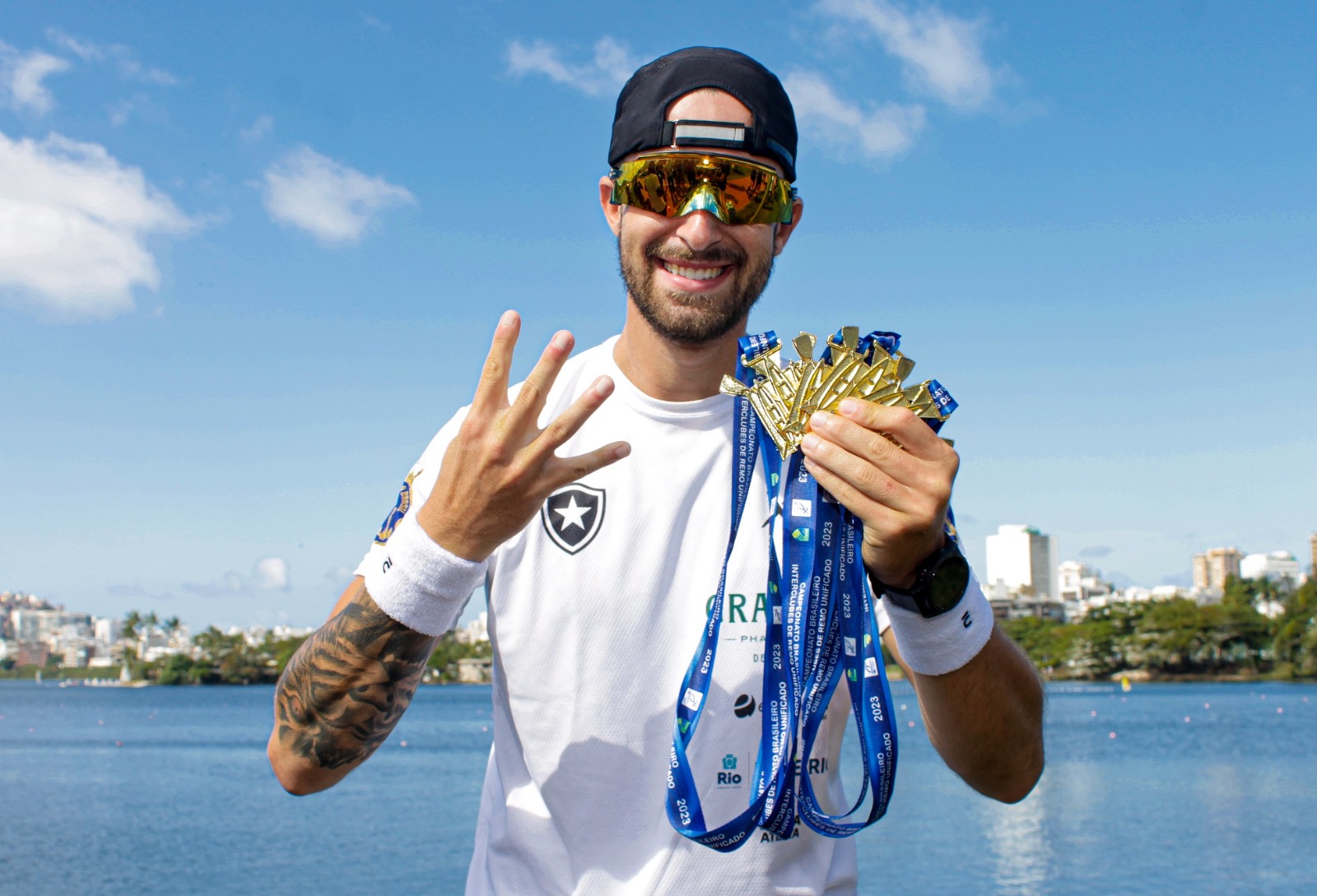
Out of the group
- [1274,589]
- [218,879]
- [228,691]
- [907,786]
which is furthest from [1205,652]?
[228,691]

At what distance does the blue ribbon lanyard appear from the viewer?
8.09 ft

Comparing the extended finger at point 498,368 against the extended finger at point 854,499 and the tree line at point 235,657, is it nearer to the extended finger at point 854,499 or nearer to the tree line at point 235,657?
the extended finger at point 854,499

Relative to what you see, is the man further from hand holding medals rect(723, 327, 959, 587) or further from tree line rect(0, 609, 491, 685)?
tree line rect(0, 609, 491, 685)

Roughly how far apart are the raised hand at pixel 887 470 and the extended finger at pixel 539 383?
0.52 metres

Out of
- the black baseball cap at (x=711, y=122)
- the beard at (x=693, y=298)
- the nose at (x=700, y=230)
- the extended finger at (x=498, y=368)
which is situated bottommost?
the extended finger at (x=498, y=368)

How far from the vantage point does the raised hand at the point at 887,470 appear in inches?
84.1

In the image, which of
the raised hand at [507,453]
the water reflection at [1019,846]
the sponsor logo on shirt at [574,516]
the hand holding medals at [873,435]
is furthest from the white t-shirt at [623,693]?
the water reflection at [1019,846]

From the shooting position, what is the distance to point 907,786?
38500 millimetres

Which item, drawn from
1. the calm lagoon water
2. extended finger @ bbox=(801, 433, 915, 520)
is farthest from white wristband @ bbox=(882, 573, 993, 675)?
the calm lagoon water

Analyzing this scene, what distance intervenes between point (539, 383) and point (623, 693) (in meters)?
0.86

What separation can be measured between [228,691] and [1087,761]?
567 ft

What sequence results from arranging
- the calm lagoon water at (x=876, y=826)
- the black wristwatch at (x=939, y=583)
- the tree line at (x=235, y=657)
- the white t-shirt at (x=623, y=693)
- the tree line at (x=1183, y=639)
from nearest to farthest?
the black wristwatch at (x=939, y=583) → the white t-shirt at (x=623, y=693) → the calm lagoon water at (x=876, y=826) → the tree line at (x=1183, y=639) → the tree line at (x=235, y=657)

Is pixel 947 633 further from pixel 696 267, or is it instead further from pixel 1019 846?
pixel 1019 846

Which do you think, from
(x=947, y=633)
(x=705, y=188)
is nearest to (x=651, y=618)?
(x=947, y=633)
